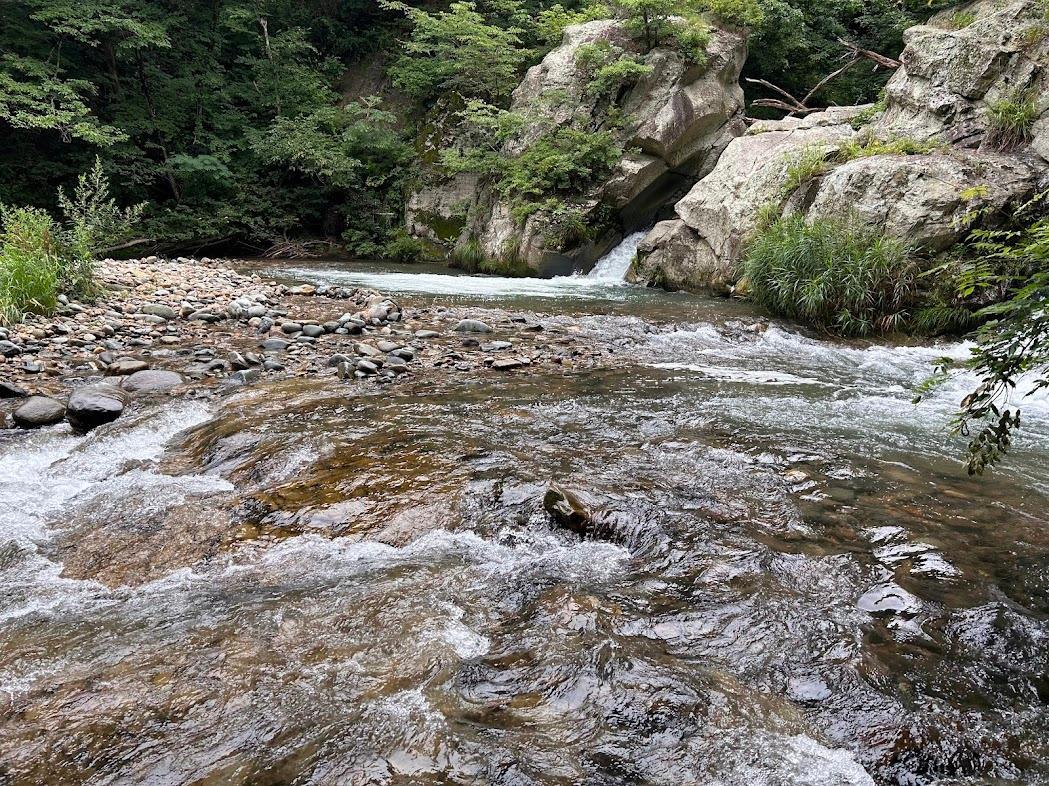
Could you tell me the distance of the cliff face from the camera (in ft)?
26.9

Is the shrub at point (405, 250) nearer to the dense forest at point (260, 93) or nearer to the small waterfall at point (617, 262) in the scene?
the dense forest at point (260, 93)

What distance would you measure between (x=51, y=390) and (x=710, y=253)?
9.82m

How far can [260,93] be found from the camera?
18.2 meters

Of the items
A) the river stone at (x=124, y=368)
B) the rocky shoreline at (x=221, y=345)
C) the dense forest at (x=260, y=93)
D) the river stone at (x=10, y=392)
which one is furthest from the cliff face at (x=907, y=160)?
the river stone at (x=10, y=392)

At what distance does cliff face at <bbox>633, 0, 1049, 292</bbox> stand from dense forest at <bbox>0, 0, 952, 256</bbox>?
14.1ft

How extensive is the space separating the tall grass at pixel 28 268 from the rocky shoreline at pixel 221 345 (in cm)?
19

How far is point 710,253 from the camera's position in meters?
11.1

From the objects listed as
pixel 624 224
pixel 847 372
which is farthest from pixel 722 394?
pixel 624 224

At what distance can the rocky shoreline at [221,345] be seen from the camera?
5359mm

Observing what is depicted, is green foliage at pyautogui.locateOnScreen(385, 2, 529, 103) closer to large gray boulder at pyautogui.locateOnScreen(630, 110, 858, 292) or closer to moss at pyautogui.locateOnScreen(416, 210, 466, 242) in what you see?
moss at pyautogui.locateOnScreen(416, 210, 466, 242)

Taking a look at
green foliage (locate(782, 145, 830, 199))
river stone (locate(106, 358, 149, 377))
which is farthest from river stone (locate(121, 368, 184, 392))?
green foliage (locate(782, 145, 830, 199))

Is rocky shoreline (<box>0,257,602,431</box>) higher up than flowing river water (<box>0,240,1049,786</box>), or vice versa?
rocky shoreline (<box>0,257,602,431</box>)

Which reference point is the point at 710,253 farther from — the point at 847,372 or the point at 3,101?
the point at 3,101

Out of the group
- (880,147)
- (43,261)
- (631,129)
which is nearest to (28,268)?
(43,261)
